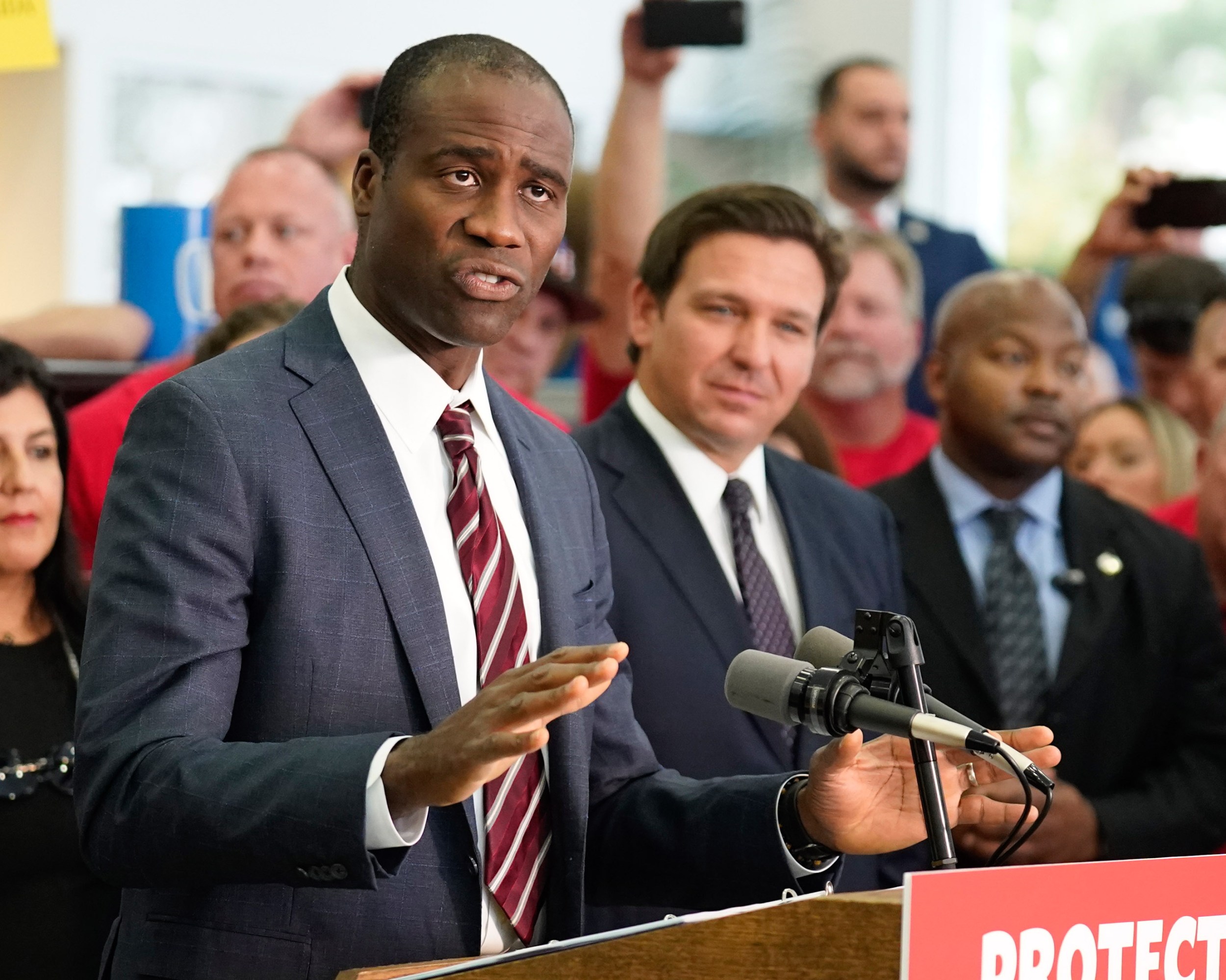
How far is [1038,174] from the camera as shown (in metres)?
6.20

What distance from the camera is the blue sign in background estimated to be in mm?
3691

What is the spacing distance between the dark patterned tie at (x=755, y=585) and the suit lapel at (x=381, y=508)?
89 centimetres

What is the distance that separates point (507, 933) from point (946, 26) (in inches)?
214

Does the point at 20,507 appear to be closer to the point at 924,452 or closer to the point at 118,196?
the point at 924,452

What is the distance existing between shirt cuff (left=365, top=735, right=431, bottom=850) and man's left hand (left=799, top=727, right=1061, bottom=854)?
1.42 ft

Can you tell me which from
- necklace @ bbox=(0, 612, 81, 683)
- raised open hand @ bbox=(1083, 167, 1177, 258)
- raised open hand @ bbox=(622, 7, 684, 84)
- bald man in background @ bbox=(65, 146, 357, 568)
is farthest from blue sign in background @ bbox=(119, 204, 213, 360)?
raised open hand @ bbox=(1083, 167, 1177, 258)

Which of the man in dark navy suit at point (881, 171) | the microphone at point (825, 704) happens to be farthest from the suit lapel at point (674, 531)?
the man in dark navy suit at point (881, 171)

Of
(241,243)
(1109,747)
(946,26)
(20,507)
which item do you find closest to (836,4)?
(946,26)

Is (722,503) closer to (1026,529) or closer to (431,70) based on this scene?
(1026,529)

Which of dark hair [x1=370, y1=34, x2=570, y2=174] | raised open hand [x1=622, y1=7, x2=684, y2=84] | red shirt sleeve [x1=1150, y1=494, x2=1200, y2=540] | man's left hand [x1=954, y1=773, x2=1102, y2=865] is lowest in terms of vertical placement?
man's left hand [x1=954, y1=773, x2=1102, y2=865]

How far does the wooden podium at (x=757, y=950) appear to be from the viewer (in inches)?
47.2

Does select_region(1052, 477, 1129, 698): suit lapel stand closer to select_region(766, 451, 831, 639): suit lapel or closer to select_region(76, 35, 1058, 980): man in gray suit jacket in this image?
select_region(766, 451, 831, 639): suit lapel

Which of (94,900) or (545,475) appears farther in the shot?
(94,900)

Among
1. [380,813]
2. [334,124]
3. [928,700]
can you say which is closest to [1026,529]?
[928,700]
